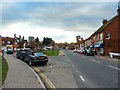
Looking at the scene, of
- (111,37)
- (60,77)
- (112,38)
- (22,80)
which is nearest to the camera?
(22,80)

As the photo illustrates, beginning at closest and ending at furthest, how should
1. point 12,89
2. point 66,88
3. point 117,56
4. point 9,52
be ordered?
point 12,89, point 66,88, point 117,56, point 9,52

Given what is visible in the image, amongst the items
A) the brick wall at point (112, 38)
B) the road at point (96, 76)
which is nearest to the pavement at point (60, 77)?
the road at point (96, 76)

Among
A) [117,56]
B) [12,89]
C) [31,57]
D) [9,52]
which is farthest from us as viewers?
[9,52]

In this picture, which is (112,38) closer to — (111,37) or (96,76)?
(111,37)

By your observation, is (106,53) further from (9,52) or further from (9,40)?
(9,40)

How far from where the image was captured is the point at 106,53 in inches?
1483

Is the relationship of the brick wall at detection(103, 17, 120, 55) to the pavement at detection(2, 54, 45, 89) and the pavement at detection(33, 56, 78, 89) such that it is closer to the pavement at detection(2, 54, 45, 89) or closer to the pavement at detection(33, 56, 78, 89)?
the pavement at detection(33, 56, 78, 89)

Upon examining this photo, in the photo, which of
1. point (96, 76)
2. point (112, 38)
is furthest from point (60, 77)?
point (112, 38)

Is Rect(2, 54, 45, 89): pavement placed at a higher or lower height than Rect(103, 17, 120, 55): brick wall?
lower

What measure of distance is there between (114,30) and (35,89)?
34.9 meters

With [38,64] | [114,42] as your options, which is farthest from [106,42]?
[38,64]

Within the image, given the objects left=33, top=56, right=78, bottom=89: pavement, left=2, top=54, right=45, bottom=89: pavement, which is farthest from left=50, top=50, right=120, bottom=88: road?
left=2, top=54, right=45, bottom=89: pavement

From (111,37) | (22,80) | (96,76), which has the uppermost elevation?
(111,37)

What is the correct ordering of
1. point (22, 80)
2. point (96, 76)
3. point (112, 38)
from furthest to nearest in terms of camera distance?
point (112, 38) < point (96, 76) < point (22, 80)
